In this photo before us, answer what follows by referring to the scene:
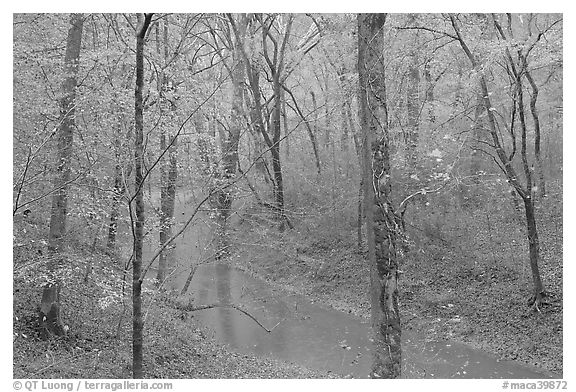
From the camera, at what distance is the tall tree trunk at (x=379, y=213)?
5859 mm

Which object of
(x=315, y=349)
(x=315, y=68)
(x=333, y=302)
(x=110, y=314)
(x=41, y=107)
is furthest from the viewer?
(x=315, y=68)

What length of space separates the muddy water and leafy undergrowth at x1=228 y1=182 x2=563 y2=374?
0.45 metres

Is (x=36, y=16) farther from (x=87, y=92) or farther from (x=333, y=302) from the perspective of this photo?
(x=333, y=302)

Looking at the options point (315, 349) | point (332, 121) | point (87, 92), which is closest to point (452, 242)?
point (315, 349)

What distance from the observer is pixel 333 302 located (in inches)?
520

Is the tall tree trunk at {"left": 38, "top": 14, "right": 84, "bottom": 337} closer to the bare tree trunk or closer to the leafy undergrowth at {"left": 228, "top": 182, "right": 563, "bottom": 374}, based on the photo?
the bare tree trunk

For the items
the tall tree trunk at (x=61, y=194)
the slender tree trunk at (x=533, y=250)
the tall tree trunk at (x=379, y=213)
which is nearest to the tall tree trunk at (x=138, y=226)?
the tall tree trunk at (x=61, y=194)

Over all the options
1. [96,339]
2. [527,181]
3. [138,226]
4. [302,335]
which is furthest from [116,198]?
[527,181]

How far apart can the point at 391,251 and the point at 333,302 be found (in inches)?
297

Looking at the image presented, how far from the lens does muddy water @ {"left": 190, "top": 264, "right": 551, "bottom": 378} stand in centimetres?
919

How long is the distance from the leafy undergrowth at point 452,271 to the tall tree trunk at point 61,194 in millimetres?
3633

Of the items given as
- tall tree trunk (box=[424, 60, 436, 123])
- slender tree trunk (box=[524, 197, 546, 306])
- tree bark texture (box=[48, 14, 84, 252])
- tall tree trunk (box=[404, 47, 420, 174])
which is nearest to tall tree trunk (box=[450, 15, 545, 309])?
slender tree trunk (box=[524, 197, 546, 306])

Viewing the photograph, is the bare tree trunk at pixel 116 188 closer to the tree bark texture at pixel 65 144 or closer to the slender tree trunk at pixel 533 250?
the tree bark texture at pixel 65 144

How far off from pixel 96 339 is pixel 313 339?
4.54 meters
